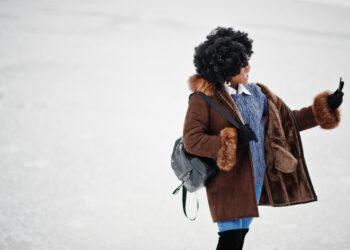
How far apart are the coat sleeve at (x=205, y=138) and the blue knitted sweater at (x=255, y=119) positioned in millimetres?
192

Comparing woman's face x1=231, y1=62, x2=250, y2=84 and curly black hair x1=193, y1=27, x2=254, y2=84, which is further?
woman's face x1=231, y1=62, x2=250, y2=84

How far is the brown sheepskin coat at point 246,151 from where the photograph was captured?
58.4 inches

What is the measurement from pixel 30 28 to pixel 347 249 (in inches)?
277

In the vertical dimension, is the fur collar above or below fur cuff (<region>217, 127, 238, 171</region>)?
above

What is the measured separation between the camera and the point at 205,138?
1479 mm

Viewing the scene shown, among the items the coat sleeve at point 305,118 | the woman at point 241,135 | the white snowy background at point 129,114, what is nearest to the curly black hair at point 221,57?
the woman at point 241,135

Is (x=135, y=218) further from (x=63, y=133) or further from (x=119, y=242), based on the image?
(x=63, y=133)

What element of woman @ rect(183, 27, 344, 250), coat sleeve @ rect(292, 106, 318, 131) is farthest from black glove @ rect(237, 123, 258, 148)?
coat sleeve @ rect(292, 106, 318, 131)

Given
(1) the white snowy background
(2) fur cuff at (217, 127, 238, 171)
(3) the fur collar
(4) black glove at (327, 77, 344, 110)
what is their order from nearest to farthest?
(2) fur cuff at (217, 127, 238, 171) < (3) the fur collar < (4) black glove at (327, 77, 344, 110) < (1) the white snowy background

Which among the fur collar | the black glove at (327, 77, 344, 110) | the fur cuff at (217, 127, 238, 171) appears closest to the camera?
the fur cuff at (217, 127, 238, 171)

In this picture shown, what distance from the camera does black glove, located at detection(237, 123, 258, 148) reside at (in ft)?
4.72

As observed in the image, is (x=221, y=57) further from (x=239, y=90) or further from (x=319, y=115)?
(x=319, y=115)

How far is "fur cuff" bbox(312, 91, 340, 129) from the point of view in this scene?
1.68 m

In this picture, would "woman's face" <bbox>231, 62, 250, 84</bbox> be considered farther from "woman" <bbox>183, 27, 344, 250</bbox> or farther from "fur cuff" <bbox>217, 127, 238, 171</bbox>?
"fur cuff" <bbox>217, 127, 238, 171</bbox>
